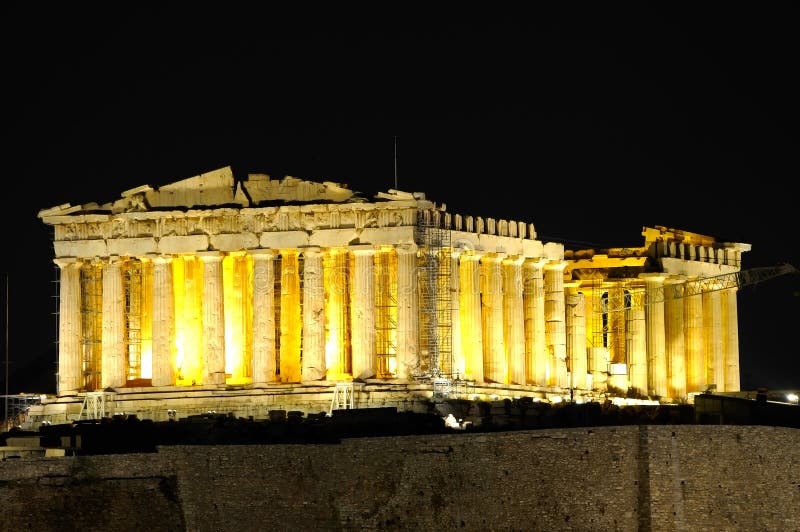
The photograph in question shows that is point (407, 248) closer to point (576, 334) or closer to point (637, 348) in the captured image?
point (576, 334)

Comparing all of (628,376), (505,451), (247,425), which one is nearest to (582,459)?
(505,451)

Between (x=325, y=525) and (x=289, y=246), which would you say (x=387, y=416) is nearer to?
(x=325, y=525)

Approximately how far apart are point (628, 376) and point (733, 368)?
7100 millimetres

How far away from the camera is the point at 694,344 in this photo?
13875 cm

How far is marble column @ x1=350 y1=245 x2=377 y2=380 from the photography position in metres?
119

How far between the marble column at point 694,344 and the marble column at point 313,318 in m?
26.1

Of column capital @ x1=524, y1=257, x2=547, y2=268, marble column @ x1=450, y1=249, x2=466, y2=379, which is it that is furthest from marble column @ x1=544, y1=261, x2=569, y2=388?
marble column @ x1=450, y1=249, x2=466, y2=379

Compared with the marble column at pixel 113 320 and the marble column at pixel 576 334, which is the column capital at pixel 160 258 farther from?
the marble column at pixel 576 334

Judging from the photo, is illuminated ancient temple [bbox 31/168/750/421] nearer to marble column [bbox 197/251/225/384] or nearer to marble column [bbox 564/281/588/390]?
marble column [bbox 197/251/225/384]

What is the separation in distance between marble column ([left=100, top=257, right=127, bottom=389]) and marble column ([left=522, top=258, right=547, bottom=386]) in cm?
2094

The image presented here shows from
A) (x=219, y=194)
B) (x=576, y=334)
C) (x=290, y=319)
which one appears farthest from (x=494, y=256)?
(x=219, y=194)

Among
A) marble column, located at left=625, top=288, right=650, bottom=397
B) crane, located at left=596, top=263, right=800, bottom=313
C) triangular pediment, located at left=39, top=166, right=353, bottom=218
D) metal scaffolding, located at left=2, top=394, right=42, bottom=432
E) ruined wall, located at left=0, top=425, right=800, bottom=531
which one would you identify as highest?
triangular pediment, located at left=39, top=166, right=353, bottom=218

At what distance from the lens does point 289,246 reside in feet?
399

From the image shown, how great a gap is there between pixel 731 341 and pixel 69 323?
38.4 meters
